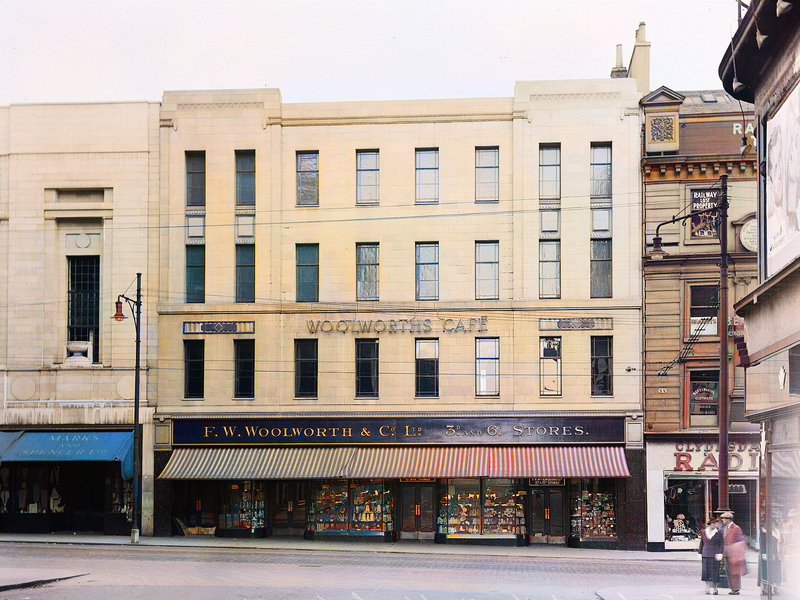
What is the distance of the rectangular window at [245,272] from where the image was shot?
39375 millimetres

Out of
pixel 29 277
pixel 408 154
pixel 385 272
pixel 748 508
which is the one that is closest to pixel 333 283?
pixel 385 272

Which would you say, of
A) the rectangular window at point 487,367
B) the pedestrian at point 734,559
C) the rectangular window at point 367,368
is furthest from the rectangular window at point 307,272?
the pedestrian at point 734,559

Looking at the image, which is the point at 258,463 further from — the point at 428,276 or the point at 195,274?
the point at 428,276

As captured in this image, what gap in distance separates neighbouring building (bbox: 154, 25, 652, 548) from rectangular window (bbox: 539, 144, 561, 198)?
10 cm

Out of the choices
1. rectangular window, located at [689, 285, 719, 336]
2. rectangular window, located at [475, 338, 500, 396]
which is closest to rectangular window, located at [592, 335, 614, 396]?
rectangular window, located at [689, 285, 719, 336]

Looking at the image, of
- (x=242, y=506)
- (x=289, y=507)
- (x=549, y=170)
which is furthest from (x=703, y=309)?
(x=242, y=506)

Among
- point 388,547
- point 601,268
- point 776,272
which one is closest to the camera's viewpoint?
point 776,272

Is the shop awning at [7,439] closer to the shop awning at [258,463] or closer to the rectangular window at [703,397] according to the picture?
the shop awning at [258,463]

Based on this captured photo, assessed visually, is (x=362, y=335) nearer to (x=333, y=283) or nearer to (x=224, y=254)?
(x=333, y=283)

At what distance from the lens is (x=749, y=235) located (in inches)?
1431

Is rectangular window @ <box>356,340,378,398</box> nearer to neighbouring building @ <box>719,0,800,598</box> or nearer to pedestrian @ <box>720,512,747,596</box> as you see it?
pedestrian @ <box>720,512,747,596</box>

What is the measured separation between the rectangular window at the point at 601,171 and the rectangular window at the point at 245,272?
12403 mm

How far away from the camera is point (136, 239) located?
Result: 39719 millimetres

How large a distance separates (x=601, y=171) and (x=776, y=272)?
736 inches
